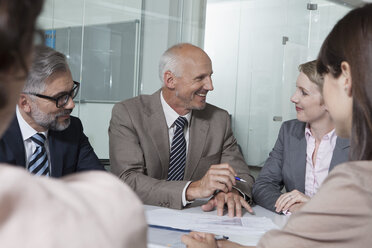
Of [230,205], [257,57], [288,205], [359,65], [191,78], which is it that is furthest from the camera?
[257,57]

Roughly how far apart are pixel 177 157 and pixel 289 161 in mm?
689

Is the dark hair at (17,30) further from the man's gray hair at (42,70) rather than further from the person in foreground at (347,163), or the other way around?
the man's gray hair at (42,70)

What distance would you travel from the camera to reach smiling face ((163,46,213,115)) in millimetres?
3312

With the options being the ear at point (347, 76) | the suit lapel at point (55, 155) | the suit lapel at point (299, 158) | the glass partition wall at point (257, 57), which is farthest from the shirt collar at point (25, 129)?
the glass partition wall at point (257, 57)

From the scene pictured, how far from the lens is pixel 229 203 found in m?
2.38

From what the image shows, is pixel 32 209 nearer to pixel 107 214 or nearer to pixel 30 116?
pixel 107 214

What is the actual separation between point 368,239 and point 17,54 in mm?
1084

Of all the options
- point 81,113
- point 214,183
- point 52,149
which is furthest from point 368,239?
point 81,113

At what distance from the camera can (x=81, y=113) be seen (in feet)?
14.7

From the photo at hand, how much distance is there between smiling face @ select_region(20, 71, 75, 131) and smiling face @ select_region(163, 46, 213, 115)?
0.88 meters

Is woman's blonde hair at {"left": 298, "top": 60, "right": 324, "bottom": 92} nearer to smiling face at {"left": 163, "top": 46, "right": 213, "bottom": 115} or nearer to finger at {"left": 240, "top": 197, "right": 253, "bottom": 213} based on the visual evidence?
smiling face at {"left": 163, "top": 46, "right": 213, "bottom": 115}

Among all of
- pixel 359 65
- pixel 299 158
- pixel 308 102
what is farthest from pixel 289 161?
pixel 359 65

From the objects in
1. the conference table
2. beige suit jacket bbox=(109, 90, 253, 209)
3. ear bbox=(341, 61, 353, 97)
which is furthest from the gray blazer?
ear bbox=(341, 61, 353, 97)

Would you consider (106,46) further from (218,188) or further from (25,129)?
(218,188)
